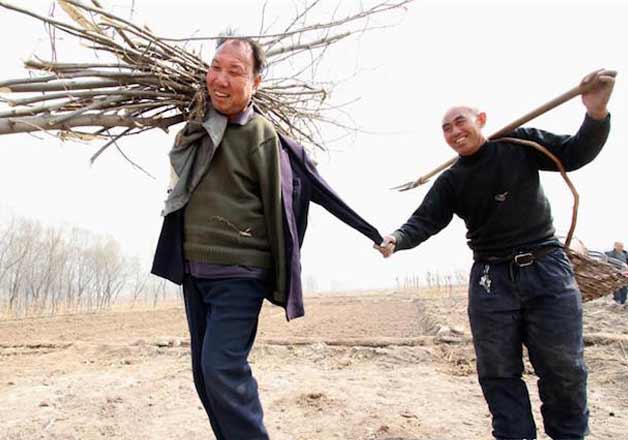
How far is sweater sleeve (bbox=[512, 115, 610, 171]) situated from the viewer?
188cm

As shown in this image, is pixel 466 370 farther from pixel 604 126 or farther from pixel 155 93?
pixel 155 93

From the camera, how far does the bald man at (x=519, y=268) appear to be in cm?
187

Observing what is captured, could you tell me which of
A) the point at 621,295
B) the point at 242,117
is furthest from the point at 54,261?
the point at 242,117

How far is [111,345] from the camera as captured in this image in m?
6.07

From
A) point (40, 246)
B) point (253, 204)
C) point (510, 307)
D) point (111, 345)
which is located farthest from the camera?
point (40, 246)

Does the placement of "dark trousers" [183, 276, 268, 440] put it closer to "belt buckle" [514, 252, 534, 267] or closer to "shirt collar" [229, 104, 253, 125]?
"shirt collar" [229, 104, 253, 125]

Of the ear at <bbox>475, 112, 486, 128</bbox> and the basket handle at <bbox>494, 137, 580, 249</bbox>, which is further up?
the ear at <bbox>475, 112, 486, 128</bbox>

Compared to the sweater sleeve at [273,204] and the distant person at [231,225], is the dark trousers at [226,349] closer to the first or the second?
the distant person at [231,225]

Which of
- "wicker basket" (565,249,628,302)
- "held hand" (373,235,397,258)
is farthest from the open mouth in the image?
"wicker basket" (565,249,628,302)

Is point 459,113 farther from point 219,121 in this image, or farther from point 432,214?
point 219,121

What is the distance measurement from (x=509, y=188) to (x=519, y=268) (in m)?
0.36

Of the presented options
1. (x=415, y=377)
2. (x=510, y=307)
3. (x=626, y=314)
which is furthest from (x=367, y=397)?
(x=626, y=314)

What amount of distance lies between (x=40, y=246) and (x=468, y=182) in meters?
57.8

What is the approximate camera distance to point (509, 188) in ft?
6.70
